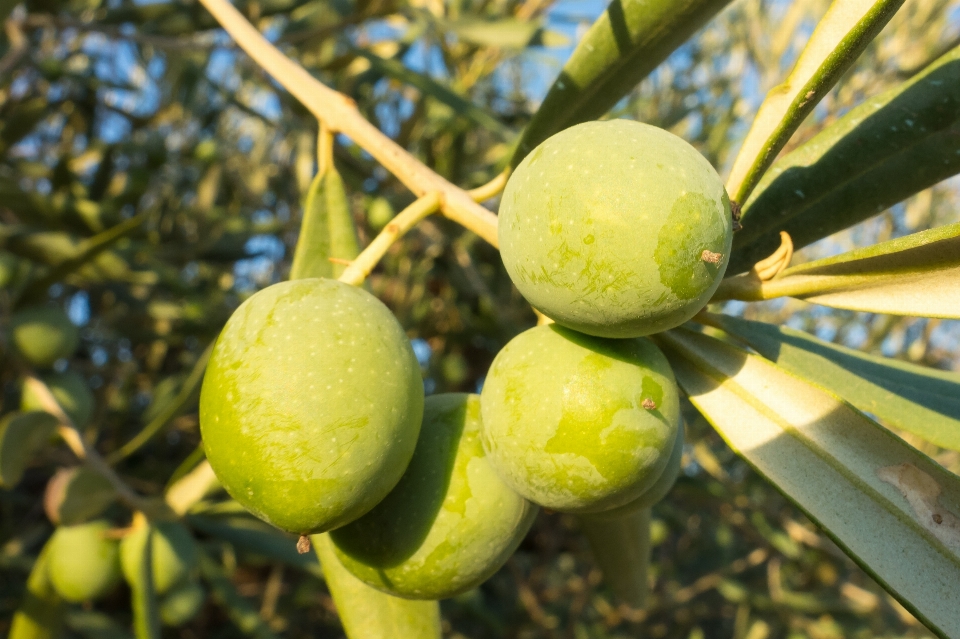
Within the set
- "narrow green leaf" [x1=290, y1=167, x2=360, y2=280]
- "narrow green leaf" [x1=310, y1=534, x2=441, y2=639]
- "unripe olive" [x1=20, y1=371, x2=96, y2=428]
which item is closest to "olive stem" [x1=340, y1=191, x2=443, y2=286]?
"narrow green leaf" [x1=290, y1=167, x2=360, y2=280]

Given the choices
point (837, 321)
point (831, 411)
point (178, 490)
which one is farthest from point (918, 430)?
point (837, 321)

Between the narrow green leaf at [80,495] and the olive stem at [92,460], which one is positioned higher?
the narrow green leaf at [80,495]

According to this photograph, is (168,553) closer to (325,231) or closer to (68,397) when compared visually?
(68,397)

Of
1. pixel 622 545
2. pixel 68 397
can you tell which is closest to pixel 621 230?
pixel 622 545

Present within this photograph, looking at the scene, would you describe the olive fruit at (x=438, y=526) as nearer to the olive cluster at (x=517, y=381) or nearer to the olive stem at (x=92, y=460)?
the olive cluster at (x=517, y=381)

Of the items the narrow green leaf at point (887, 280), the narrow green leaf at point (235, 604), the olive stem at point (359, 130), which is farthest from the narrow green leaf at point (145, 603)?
the narrow green leaf at point (887, 280)
